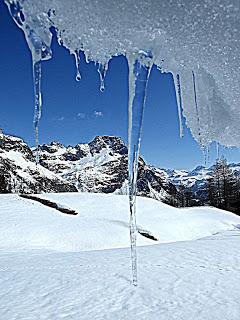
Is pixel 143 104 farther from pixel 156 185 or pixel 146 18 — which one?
pixel 156 185

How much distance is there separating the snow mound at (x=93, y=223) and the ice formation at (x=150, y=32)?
9219 mm

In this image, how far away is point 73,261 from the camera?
6.90m

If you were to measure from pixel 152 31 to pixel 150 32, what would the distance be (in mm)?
15

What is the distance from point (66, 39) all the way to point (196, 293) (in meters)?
3.80

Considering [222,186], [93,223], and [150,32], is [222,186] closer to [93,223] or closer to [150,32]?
[93,223]

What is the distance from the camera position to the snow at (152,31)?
184 centimetres

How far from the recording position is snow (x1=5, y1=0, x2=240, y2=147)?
6.05 ft

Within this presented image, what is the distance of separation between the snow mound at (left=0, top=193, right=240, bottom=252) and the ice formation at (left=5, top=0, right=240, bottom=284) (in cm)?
922

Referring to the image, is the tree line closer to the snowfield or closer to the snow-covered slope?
the snowfield

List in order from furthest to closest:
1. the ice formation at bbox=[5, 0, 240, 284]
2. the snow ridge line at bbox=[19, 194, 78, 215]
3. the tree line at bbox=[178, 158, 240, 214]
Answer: the tree line at bbox=[178, 158, 240, 214] < the snow ridge line at bbox=[19, 194, 78, 215] < the ice formation at bbox=[5, 0, 240, 284]

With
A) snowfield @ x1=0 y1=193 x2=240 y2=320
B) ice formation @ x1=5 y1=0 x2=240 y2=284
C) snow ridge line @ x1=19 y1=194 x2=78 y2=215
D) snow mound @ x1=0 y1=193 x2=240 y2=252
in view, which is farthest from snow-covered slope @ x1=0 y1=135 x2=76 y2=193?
ice formation @ x1=5 y1=0 x2=240 y2=284

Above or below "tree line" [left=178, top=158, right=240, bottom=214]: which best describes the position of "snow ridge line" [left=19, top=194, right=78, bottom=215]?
below

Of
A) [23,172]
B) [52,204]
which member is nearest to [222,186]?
[52,204]

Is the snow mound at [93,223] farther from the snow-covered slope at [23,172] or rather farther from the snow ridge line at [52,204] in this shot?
the snow-covered slope at [23,172]
